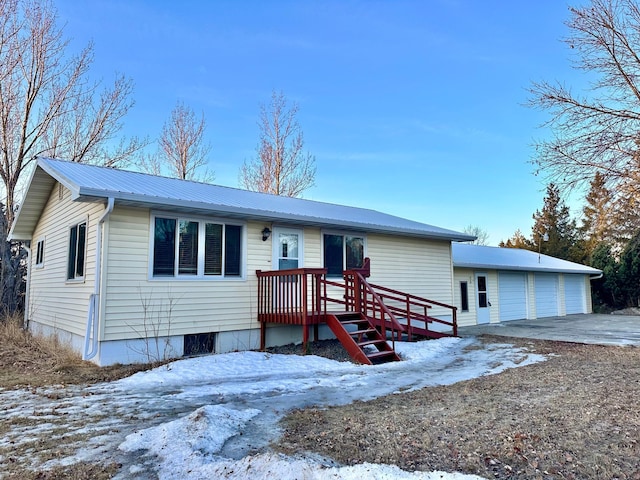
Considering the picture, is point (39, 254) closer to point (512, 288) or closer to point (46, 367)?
point (46, 367)

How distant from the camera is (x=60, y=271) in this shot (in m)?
9.85

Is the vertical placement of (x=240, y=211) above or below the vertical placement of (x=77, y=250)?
above

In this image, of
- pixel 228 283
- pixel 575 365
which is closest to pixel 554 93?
pixel 575 365

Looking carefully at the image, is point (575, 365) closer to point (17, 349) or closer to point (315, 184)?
point (17, 349)

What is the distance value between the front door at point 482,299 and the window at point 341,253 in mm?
6516

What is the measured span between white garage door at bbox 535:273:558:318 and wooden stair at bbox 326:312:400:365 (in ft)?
41.7

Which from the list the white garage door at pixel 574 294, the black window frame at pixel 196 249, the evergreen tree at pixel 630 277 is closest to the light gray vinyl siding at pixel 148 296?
the black window frame at pixel 196 249

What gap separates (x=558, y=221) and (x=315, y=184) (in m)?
22.1

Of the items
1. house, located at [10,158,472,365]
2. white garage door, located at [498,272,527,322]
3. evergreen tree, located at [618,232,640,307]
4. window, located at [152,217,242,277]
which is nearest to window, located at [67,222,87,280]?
house, located at [10,158,472,365]

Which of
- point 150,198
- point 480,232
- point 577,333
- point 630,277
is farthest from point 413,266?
point 480,232

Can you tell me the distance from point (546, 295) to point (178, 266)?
17181 millimetres

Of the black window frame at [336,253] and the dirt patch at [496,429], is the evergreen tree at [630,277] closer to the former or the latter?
the black window frame at [336,253]

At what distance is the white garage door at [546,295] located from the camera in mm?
18656

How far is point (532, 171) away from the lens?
8008mm
